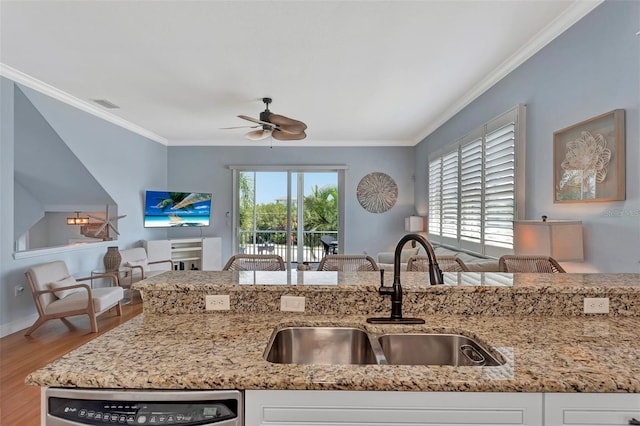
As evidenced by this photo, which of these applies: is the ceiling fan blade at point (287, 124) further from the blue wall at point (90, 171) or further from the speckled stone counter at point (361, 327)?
the blue wall at point (90, 171)

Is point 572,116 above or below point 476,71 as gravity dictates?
below

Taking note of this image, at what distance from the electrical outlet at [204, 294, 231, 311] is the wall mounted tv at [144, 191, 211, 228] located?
192 inches

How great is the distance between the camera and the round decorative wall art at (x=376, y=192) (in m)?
6.27

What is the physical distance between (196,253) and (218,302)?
16.4ft

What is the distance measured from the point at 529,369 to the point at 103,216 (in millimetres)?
5858

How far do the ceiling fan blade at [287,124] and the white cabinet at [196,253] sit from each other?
10.2 feet

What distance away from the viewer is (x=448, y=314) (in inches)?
55.1

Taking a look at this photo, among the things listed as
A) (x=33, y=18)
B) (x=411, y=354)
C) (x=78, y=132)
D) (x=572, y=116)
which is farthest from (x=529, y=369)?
(x=78, y=132)

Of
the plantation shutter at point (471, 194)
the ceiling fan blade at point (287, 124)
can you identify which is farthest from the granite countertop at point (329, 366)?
the ceiling fan blade at point (287, 124)

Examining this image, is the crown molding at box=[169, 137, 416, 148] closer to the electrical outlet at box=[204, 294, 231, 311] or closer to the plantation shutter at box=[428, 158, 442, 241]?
the plantation shutter at box=[428, 158, 442, 241]

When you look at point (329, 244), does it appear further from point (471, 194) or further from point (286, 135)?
point (471, 194)

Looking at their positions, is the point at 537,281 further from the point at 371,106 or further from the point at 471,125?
the point at 371,106

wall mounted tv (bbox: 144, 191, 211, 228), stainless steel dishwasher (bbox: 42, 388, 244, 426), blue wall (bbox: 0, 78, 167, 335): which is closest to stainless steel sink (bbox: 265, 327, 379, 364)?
stainless steel dishwasher (bbox: 42, 388, 244, 426)

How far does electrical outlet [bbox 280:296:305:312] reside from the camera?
1.41m
